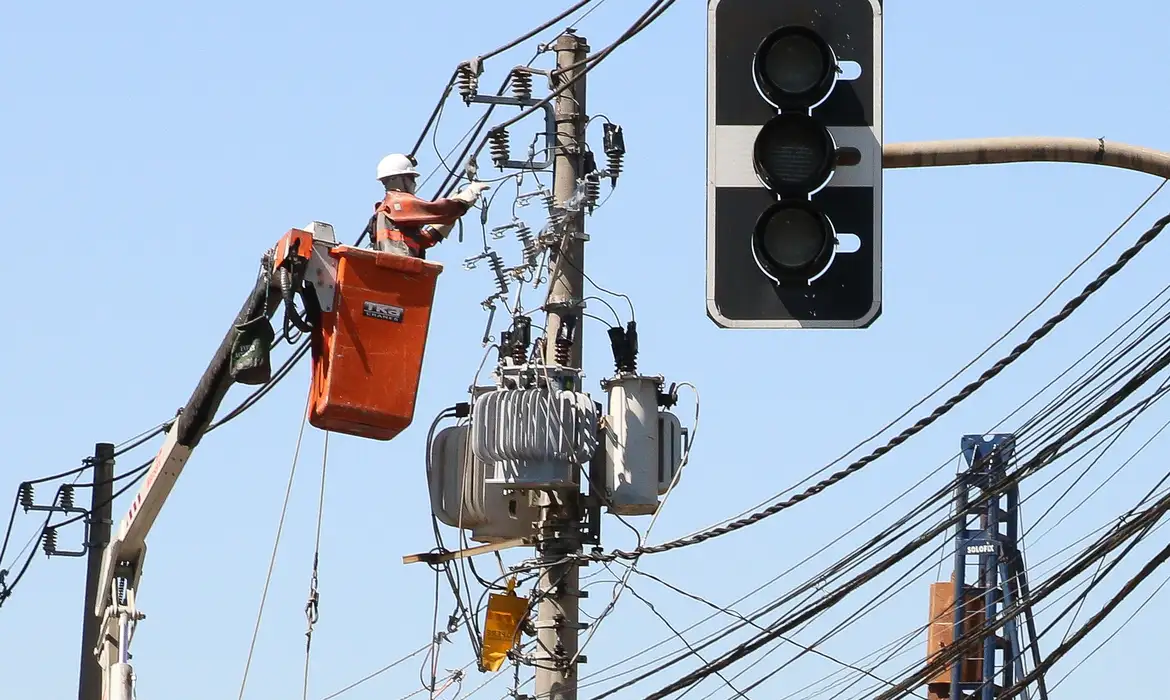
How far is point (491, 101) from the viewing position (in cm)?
1792

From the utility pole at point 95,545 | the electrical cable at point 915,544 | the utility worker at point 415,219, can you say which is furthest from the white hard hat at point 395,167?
the utility pole at point 95,545

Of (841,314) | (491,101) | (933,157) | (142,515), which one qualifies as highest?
(491,101)

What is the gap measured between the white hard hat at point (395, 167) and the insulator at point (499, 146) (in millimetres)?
4030

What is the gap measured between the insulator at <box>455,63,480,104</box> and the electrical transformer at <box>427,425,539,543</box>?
2.61 meters

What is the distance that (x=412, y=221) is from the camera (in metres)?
13.0

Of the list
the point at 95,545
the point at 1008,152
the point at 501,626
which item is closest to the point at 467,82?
the point at 501,626

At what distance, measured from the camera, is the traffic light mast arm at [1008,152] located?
25.9 ft

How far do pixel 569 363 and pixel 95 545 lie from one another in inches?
552

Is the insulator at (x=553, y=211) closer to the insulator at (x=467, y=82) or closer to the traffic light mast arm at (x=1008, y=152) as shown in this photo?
the insulator at (x=467, y=82)

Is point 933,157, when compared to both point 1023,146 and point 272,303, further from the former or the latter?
point 272,303

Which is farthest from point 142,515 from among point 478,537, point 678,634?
point 678,634

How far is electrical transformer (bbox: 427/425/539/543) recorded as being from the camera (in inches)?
707

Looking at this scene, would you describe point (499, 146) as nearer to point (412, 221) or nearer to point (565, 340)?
point (565, 340)

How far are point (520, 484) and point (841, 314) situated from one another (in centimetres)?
988
